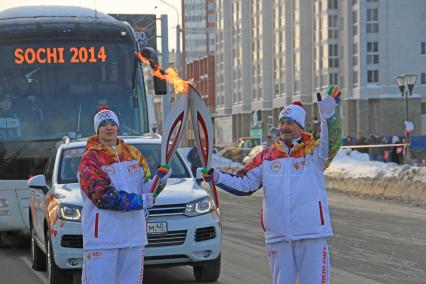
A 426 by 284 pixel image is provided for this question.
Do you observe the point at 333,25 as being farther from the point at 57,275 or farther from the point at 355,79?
the point at 57,275

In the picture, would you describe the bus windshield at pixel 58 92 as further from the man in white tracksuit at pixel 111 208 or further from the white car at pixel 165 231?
the man in white tracksuit at pixel 111 208

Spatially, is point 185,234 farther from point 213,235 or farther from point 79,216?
point 79,216

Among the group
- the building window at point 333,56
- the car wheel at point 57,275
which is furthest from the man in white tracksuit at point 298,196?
the building window at point 333,56

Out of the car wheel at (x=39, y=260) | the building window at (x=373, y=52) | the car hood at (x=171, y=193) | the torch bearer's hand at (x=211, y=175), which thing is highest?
the building window at (x=373, y=52)

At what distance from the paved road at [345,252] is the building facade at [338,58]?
37.0 meters

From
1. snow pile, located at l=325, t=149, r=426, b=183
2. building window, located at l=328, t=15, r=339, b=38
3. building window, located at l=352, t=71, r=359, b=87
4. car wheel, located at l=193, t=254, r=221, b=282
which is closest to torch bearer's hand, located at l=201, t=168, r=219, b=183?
car wheel, located at l=193, t=254, r=221, b=282

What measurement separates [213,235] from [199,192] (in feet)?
1.71

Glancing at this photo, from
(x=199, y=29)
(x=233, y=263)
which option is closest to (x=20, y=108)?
(x=233, y=263)

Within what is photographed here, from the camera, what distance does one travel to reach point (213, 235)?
8.32 meters

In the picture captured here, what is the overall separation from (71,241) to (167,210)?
3.31 feet

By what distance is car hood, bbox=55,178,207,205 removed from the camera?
8.19m

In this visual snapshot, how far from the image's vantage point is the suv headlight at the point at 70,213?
8.02m

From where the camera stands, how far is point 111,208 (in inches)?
210

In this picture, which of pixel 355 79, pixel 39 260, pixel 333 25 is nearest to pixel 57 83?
pixel 39 260
